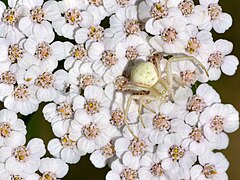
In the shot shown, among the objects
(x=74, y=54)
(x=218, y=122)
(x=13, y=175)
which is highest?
(x=74, y=54)

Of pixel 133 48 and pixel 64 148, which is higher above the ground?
pixel 133 48

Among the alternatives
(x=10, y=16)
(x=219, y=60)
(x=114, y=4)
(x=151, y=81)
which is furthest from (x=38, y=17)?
(x=219, y=60)

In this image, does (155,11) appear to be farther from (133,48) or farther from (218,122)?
(218,122)

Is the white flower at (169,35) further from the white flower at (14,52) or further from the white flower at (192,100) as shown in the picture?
the white flower at (14,52)

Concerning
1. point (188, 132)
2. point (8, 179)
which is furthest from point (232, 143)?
point (8, 179)

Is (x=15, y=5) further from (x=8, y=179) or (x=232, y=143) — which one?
(x=232, y=143)

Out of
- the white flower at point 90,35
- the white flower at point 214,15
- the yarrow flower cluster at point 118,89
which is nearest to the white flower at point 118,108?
the yarrow flower cluster at point 118,89
